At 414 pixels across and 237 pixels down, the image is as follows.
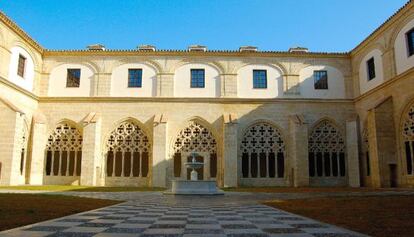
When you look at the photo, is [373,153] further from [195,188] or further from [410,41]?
[195,188]

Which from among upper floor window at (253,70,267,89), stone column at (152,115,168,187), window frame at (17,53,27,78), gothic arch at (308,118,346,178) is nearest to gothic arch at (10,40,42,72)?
window frame at (17,53,27,78)

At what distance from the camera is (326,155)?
961 inches

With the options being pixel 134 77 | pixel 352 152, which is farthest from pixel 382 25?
pixel 134 77

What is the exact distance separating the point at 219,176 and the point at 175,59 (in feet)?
28.2

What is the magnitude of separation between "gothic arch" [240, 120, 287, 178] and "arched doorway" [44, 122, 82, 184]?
1088cm

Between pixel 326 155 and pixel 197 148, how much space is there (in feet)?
28.4

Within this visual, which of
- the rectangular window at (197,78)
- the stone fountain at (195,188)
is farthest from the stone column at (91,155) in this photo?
the stone fountain at (195,188)

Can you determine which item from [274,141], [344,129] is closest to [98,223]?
[274,141]

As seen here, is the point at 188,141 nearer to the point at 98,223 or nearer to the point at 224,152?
the point at 224,152

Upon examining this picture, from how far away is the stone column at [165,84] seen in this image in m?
24.7

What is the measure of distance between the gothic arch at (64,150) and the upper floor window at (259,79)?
12302 mm

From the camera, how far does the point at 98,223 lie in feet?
19.4

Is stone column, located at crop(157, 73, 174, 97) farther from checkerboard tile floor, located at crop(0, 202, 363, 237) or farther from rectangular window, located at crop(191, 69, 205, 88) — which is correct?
checkerboard tile floor, located at crop(0, 202, 363, 237)

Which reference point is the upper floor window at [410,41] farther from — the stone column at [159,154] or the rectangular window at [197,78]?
the stone column at [159,154]
